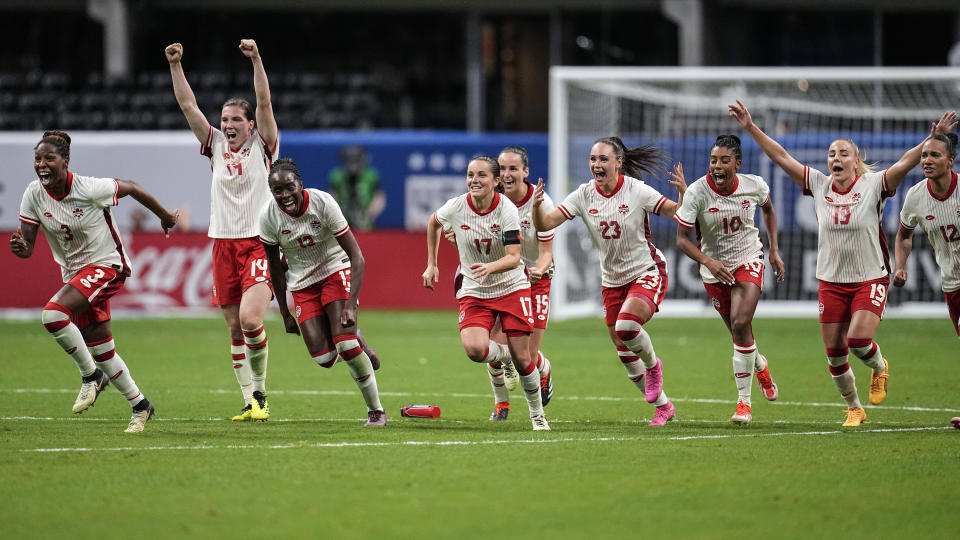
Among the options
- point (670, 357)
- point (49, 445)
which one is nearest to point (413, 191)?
point (670, 357)

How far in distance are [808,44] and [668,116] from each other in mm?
10216

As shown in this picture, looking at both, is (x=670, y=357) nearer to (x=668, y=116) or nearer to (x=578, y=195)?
(x=578, y=195)

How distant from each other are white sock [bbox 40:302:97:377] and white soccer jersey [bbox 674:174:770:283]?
461cm

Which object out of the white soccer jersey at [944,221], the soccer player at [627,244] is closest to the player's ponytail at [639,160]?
the soccer player at [627,244]

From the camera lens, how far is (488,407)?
35.8 feet

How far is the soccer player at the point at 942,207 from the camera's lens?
9.31 meters

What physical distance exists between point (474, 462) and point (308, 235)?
248 centimetres

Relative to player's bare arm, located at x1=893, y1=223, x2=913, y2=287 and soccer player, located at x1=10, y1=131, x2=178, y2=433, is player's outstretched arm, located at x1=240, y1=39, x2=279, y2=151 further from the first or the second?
player's bare arm, located at x1=893, y1=223, x2=913, y2=287

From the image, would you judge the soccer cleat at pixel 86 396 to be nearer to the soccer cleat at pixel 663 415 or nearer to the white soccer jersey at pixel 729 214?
the soccer cleat at pixel 663 415

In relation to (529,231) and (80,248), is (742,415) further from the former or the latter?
(80,248)

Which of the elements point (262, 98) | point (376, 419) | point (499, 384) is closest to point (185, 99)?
point (262, 98)

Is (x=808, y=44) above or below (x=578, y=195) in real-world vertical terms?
above

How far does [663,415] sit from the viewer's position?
973 centimetres

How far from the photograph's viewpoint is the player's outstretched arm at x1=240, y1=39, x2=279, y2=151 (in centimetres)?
975
